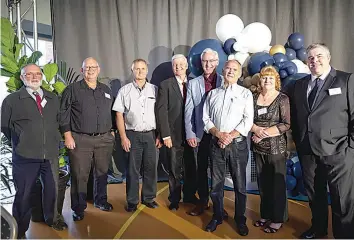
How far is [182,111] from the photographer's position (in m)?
3.33

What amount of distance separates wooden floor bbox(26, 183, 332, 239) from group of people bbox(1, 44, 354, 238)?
0.08m

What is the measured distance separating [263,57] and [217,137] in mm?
1344

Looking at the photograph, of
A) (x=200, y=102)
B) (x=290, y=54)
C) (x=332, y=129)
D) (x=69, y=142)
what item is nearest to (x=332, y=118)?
(x=332, y=129)

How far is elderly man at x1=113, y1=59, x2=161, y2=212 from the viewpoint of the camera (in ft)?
11.0

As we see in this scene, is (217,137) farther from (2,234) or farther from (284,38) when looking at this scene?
(284,38)

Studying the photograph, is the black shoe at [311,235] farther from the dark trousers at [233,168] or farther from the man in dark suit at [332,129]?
the dark trousers at [233,168]

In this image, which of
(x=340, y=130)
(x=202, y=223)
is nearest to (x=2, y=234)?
(x=202, y=223)

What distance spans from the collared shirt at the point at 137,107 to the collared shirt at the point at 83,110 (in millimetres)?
171

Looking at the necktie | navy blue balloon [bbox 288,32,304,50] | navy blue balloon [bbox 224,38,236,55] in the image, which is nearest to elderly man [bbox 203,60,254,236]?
navy blue balloon [bbox 224,38,236,55]

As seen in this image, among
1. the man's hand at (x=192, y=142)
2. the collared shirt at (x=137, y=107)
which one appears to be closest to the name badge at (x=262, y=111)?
the man's hand at (x=192, y=142)

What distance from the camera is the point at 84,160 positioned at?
10.8ft

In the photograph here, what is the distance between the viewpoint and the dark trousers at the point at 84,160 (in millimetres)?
3254

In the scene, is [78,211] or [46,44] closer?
[78,211]

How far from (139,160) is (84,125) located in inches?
25.2
